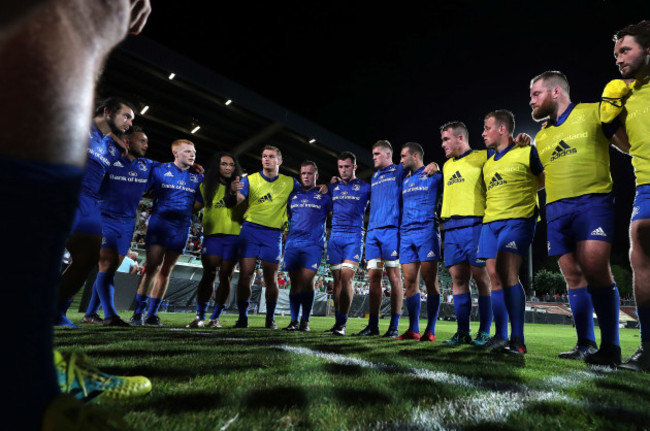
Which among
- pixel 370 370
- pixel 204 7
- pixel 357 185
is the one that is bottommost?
pixel 370 370

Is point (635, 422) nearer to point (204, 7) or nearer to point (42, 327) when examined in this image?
point (42, 327)

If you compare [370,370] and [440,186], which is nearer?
[370,370]

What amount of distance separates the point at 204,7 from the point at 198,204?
10908 millimetres

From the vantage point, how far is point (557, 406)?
137 centimetres

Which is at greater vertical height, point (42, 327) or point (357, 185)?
point (357, 185)

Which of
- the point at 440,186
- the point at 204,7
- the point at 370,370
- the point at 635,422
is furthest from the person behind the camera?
the point at 204,7

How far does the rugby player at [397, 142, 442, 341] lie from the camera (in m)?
4.75

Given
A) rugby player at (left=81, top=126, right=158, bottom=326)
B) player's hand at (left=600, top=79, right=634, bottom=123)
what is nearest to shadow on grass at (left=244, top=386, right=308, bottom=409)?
player's hand at (left=600, top=79, right=634, bottom=123)

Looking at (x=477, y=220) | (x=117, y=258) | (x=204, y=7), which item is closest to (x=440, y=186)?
(x=477, y=220)

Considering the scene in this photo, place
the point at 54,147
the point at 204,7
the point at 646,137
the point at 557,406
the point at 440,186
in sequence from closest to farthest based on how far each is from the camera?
the point at 54,147, the point at 557,406, the point at 646,137, the point at 440,186, the point at 204,7

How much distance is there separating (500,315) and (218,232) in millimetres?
4068

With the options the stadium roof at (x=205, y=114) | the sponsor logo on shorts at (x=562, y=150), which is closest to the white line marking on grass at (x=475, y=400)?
the sponsor logo on shorts at (x=562, y=150)

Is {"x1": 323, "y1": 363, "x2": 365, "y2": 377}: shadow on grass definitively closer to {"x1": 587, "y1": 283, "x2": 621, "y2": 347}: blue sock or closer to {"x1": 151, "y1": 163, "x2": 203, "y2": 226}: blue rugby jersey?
{"x1": 587, "y1": 283, "x2": 621, "y2": 347}: blue sock

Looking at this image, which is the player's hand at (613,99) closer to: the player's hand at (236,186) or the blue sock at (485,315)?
the blue sock at (485,315)
